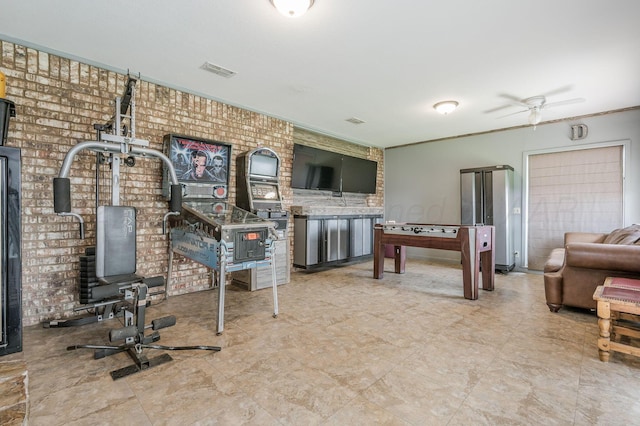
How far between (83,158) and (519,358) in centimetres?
460

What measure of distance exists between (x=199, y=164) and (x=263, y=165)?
0.98 m

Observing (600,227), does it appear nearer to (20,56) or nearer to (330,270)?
(330,270)

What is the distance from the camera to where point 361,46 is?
9.68 feet

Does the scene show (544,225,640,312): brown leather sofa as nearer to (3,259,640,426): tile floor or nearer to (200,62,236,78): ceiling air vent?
(3,259,640,426): tile floor

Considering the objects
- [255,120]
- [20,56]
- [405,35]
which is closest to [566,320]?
[405,35]

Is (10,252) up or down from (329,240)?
up

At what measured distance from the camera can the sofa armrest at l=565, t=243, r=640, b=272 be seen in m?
2.80

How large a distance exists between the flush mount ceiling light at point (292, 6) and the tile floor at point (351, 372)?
2.68 meters

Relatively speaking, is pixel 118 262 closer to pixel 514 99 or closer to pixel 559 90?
pixel 514 99

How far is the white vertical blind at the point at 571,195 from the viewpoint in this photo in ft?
16.0

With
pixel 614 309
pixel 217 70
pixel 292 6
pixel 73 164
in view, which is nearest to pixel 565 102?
pixel 614 309

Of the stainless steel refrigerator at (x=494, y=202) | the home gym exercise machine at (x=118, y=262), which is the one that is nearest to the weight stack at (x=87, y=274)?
the home gym exercise machine at (x=118, y=262)

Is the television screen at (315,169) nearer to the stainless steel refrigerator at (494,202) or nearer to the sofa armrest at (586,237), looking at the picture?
the stainless steel refrigerator at (494,202)

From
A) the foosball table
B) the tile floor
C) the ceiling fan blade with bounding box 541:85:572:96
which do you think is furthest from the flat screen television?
the ceiling fan blade with bounding box 541:85:572:96
